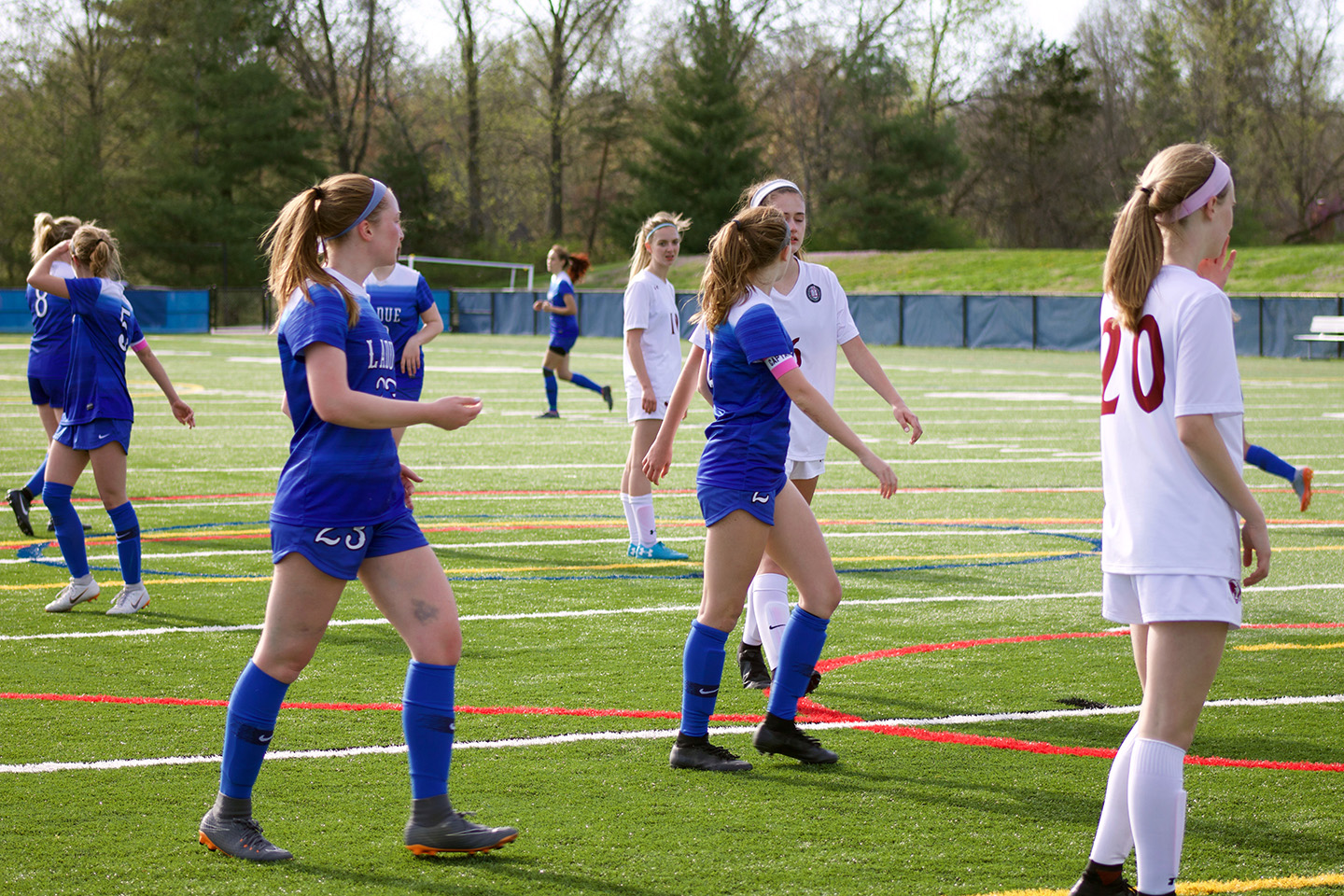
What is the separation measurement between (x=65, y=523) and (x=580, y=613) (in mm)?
2832

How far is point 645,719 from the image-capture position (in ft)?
18.1

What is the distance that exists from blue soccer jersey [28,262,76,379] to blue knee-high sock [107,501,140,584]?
162cm

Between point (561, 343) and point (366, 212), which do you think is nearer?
point (366, 212)

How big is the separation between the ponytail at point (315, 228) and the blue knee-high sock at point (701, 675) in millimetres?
1712

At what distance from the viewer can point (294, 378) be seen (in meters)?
3.91

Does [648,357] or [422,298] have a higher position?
[422,298]

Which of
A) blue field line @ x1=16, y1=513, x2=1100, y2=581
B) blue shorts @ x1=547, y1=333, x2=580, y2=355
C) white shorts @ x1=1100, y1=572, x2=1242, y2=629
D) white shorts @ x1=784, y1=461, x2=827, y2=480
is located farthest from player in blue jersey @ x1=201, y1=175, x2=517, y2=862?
blue shorts @ x1=547, y1=333, x2=580, y2=355

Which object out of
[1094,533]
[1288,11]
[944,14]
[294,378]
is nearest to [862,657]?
[294,378]

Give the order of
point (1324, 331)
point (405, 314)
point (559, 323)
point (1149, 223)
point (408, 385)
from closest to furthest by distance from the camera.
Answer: point (1149, 223) → point (408, 385) → point (405, 314) → point (559, 323) → point (1324, 331)

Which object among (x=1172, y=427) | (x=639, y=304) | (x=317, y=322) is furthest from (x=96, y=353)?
(x=1172, y=427)

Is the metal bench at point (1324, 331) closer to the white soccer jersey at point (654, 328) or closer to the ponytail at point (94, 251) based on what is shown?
the white soccer jersey at point (654, 328)

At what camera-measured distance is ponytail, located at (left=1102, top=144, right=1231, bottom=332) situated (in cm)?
331

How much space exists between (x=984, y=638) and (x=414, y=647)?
A: 3.76 meters

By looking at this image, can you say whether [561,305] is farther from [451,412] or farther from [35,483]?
[451,412]
